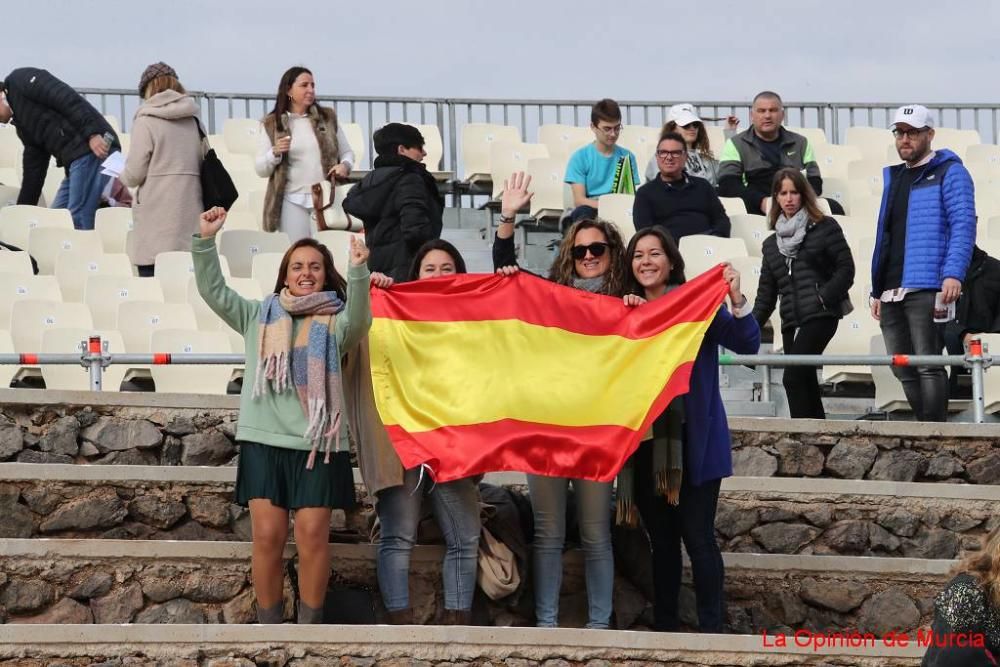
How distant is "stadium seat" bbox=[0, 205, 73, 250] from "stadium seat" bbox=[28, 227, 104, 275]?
430mm

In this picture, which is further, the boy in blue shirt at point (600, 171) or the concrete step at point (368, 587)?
the boy in blue shirt at point (600, 171)

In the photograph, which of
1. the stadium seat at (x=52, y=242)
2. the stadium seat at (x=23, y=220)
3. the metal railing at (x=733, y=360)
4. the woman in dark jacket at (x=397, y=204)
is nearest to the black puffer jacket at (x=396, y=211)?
the woman in dark jacket at (x=397, y=204)

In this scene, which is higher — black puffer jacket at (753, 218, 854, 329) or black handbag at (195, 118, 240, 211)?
black handbag at (195, 118, 240, 211)

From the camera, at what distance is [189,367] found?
34.3ft

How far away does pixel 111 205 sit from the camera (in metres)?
13.7

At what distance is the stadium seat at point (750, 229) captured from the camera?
12797 mm

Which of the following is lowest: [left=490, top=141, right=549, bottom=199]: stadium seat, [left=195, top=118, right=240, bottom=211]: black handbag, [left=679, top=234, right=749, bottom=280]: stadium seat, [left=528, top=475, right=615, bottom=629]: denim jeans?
[left=528, top=475, right=615, bottom=629]: denim jeans

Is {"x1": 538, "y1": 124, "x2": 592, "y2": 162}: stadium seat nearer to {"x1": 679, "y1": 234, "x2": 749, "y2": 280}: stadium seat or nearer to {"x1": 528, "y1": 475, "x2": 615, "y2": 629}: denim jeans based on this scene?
{"x1": 679, "y1": 234, "x2": 749, "y2": 280}: stadium seat

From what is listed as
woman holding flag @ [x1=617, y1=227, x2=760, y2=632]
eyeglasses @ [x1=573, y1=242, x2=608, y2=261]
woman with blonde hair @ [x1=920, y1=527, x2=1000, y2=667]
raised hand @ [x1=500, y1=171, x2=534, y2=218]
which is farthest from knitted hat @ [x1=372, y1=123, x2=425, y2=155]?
woman with blonde hair @ [x1=920, y1=527, x2=1000, y2=667]

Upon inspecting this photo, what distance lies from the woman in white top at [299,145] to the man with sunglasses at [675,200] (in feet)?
6.20

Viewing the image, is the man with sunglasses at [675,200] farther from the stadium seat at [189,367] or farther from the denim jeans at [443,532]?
the denim jeans at [443,532]

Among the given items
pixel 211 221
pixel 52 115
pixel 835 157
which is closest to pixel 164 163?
pixel 52 115

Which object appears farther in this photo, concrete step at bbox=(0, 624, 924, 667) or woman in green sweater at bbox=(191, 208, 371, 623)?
woman in green sweater at bbox=(191, 208, 371, 623)

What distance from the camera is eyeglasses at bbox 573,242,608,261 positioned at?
28.4 feet
